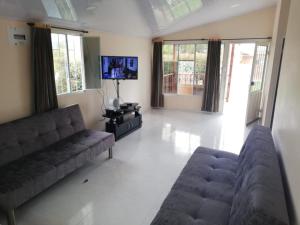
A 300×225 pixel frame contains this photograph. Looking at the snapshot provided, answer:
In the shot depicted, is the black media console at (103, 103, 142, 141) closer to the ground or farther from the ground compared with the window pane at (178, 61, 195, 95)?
closer to the ground

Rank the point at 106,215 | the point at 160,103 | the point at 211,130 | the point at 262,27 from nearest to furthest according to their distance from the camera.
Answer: the point at 106,215 → the point at 211,130 → the point at 262,27 → the point at 160,103

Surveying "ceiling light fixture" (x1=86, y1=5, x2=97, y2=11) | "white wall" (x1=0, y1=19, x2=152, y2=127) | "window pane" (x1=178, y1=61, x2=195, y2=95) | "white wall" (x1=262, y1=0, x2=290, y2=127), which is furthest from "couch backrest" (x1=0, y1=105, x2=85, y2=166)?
"window pane" (x1=178, y1=61, x2=195, y2=95)

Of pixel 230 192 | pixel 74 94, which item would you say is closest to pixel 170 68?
pixel 74 94

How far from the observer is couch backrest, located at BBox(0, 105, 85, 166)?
2.42m

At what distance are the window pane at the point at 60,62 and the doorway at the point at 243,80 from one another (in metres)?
3.92

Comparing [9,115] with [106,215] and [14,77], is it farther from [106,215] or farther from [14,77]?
[106,215]

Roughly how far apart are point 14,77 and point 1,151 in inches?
39.5

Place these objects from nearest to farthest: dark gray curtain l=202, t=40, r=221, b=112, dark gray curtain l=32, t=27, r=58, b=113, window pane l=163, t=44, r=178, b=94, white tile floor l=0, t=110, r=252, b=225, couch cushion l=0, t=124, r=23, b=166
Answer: white tile floor l=0, t=110, r=252, b=225 < couch cushion l=0, t=124, r=23, b=166 < dark gray curtain l=32, t=27, r=58, b=113 < dark gray curtain l=202, t=40, r=221, b=112 < window pane l=163, t=44, r=178, b=94

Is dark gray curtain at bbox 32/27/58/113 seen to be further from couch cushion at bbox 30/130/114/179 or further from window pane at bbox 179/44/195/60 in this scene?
window pane at bbox 179/44/195/60

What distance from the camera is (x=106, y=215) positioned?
224 cm

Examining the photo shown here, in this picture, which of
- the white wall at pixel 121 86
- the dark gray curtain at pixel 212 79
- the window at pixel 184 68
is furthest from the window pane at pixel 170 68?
the dark gray curtain at pixel 212 79

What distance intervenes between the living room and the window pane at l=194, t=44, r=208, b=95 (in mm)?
28

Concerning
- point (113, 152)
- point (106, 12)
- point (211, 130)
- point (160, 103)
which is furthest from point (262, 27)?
point (113, 152)

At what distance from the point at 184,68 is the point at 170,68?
0.41m
